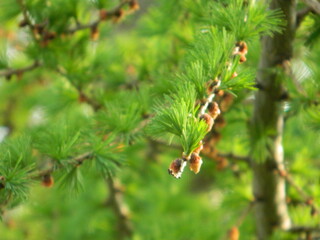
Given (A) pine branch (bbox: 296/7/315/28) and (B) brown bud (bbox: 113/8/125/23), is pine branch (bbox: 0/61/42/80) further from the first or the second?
(A) pine branch (bbox: 296/7/315/28)

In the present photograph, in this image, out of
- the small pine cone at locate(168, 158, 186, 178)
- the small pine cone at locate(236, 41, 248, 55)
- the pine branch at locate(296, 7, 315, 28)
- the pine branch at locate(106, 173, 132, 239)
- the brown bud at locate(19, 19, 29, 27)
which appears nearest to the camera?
the small pine cone at locate(168, 158, 186, 178)

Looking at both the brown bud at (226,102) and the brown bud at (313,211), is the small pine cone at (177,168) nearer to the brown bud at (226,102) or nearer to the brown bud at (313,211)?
the brown bud at (226,102)

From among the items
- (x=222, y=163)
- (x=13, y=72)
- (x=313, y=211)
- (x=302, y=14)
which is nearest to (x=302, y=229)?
(x=313, y=211)

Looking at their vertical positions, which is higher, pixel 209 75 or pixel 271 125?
pixel 209 75

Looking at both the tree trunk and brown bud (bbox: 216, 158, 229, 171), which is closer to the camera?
the tree trunk

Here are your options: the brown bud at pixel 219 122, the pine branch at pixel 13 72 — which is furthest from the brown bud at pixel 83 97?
the brown bud at pixel 219 122

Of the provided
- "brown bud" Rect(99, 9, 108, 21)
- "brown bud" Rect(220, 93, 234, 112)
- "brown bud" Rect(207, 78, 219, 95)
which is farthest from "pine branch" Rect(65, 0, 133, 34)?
"brown bud" Rect(207, 78, 219, 95)

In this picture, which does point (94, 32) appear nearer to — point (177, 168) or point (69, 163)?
point (69, 163)

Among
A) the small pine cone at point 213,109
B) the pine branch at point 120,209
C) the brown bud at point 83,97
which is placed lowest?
the pine branch at point 120,209

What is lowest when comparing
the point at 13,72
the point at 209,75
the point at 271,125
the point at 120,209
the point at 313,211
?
the point at 120,209
